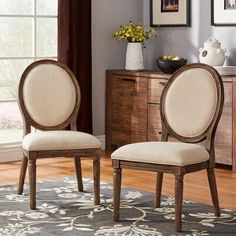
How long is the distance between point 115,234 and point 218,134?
233cm

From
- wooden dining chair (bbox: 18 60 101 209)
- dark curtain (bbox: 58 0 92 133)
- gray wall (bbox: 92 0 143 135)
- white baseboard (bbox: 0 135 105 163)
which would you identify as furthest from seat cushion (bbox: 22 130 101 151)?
gray wall (bbox: 92 0 143 135)

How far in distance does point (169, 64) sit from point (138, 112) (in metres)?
0.57

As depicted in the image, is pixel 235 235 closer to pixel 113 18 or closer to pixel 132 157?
pixel 132 157

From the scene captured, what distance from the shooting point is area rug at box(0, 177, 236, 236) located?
429 cm

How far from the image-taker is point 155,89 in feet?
22.3

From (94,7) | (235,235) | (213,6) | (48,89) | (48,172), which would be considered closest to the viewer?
(235,235)

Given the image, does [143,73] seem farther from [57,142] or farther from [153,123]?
[57,142]

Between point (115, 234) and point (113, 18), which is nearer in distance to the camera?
point (115, 234)

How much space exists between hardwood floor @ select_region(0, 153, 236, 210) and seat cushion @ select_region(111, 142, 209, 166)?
65 centimetres

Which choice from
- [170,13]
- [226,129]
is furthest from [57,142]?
[170,13]

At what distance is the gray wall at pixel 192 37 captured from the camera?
673 cm

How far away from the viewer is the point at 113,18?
7398 millimetres

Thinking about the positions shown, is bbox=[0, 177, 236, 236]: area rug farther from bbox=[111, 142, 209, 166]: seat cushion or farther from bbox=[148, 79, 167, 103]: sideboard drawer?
bbox=[148, 79, 167, 103]: sideboard drawer

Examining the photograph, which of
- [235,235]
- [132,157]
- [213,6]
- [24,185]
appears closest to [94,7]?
[213,6]
